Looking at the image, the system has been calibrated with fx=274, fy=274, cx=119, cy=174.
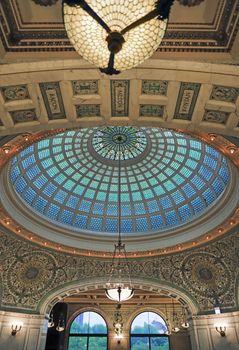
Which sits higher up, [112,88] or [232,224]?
[112,88]

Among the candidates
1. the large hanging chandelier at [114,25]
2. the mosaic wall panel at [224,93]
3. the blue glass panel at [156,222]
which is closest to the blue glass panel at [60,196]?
the blue glass panel at [156,222]

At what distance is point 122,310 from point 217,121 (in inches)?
648

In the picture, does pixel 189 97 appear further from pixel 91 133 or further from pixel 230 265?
pixel 230 265

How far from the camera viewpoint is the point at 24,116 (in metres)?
5.42

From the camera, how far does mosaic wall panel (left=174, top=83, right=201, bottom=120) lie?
502cm

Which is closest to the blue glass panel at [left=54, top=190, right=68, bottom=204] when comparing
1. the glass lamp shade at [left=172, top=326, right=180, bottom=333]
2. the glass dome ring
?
the glass dome ring

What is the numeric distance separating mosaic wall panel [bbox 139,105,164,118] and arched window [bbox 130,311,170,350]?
54.8 feet

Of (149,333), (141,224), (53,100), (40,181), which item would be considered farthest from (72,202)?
(149,333)

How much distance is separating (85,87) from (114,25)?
9.71 feet

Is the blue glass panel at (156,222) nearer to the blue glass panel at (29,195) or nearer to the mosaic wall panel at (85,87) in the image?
the blue glass panel at (29,195)

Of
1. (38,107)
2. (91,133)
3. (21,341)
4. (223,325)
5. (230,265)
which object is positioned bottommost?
(21,341)

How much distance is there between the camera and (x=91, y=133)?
1292 cm

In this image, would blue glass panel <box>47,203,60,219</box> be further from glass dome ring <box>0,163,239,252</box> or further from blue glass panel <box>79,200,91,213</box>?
blue glass panel <box>79,200,91,213</box>

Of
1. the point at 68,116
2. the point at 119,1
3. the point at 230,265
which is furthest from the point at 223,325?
the point at 119,1
